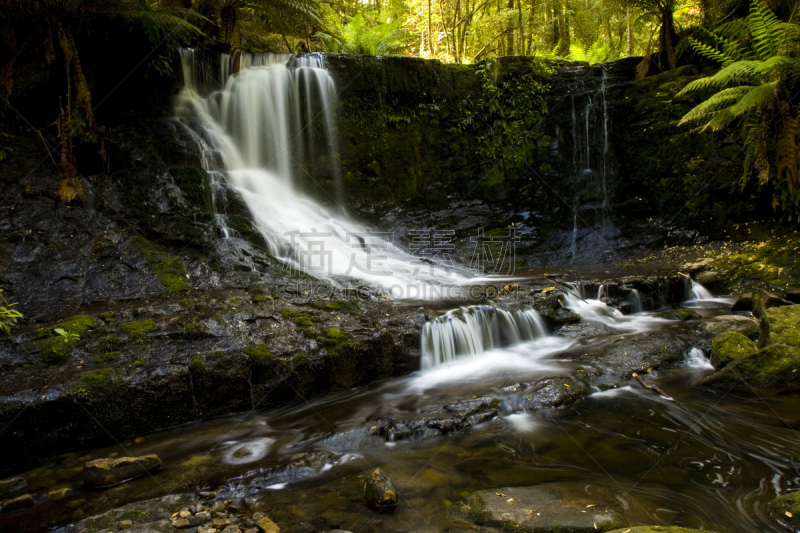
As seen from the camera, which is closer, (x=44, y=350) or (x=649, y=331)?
(x=44, y=350)

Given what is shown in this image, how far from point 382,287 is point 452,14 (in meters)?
11.9

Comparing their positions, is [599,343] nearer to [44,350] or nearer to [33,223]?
[44,350]

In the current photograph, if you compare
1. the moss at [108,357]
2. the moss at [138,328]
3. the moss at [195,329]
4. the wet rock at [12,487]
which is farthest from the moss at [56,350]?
the wet rock at [12,487]

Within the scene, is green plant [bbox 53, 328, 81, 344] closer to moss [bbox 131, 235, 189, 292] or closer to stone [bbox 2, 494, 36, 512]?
moss [bbox 131, 235, 189, 292]

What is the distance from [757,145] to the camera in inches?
275

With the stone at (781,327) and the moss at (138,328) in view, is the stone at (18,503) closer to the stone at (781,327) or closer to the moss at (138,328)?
the moss at (138,328)

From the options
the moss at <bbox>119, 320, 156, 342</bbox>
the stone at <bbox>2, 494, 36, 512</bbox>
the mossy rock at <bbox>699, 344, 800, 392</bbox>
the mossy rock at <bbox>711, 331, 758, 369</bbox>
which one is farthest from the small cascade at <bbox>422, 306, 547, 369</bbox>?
the stone at <bbox>2, 494, 36, 512</bbox>

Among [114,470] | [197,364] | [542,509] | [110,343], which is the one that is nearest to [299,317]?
[197,364]

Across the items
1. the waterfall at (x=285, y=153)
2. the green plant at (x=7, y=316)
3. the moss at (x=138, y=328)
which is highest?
the waterfall at (x=285, y=153)

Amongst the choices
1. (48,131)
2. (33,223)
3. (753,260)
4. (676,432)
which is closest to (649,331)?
(676,432)

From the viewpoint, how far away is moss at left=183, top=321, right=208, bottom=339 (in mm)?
4172

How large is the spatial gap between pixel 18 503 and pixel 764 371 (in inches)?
235

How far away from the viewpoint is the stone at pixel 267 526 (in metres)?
2.39

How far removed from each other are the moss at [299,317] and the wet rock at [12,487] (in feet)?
7.80
